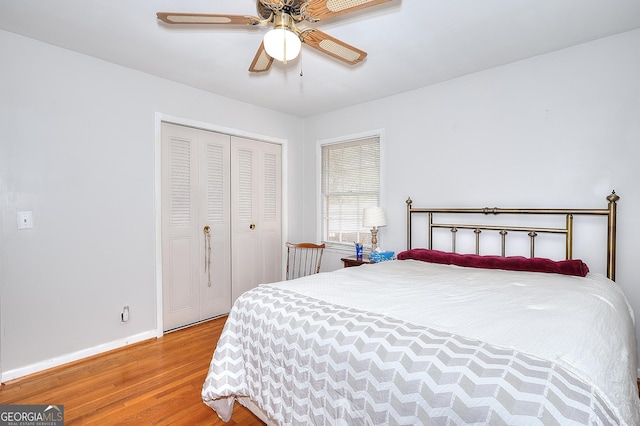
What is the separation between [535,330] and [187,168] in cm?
316

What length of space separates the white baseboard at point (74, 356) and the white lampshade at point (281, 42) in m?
2.77

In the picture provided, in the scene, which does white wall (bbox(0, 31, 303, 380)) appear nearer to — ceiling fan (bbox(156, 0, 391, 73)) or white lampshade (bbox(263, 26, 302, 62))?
ceiling fan (bbox(156, 0, 391, 73))

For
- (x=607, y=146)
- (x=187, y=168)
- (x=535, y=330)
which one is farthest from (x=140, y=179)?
(x=607, y=146)

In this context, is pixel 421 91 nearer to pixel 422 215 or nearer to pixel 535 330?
pixel 422 215

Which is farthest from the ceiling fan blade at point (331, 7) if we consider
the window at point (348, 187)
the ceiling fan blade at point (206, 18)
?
the window at point (348, 187)

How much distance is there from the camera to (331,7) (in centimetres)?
147

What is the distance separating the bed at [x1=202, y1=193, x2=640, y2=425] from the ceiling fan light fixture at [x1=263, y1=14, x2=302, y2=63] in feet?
4.19

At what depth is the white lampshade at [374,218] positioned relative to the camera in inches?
134

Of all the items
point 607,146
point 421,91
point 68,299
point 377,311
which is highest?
point 421,91

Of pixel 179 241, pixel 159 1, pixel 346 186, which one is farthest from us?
pixel 346 186

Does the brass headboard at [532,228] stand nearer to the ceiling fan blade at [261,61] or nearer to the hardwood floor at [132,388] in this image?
the ceiling fan blade at [261,61]

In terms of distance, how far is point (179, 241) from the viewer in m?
3.26

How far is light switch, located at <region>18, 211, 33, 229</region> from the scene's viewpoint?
233 centimetres

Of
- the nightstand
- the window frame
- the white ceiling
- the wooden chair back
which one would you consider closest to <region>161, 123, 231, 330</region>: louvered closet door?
the white ceiling
